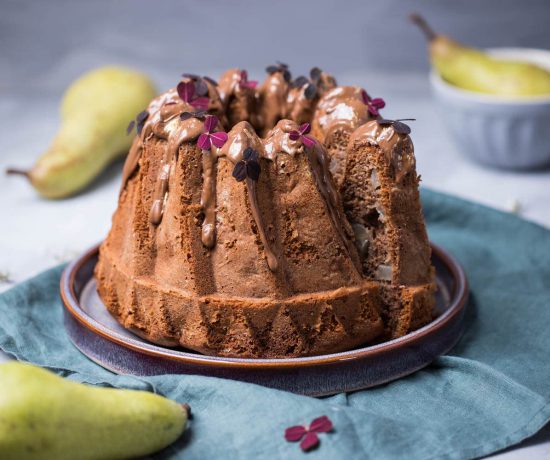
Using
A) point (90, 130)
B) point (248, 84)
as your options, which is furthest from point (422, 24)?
point (248, 84)

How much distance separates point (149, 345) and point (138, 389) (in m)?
0.13

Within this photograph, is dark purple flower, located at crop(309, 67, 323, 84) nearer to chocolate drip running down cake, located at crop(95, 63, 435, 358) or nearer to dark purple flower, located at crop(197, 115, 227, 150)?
chocolate drip running down cake, located at crop(95, 63, 435, 358)

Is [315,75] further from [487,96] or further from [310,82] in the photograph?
[487,96]

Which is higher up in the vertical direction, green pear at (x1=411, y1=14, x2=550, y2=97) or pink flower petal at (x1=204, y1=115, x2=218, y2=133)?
pink flower petal at (x1=204, y1=115, x2=218, y2=133)

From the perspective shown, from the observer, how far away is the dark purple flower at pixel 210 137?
2.15 m

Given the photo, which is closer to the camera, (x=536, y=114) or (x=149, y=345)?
(x=149, y=345)

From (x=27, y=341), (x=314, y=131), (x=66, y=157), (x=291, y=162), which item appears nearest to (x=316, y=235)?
(x=291, y=162)

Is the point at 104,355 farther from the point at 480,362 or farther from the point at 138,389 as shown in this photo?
the point at 480,362

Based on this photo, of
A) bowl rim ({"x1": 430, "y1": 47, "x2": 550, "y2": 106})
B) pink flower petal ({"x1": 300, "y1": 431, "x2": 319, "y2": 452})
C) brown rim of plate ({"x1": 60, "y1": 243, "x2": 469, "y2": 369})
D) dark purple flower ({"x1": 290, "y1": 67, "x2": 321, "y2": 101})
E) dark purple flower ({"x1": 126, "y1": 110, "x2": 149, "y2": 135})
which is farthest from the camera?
bowl rim ({"x1": 430, "y1": 47, "x2": 550, "y2": 106})

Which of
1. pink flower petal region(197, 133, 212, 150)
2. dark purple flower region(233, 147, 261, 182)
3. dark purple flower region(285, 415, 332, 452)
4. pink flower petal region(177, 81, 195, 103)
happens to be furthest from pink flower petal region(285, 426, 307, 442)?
pink flower petal region(177, 81, 195, 103)

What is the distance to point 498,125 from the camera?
3.73 m

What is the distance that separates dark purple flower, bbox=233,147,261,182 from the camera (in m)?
2.10

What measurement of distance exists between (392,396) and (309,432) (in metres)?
0.31

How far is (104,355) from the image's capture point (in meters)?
2.23
